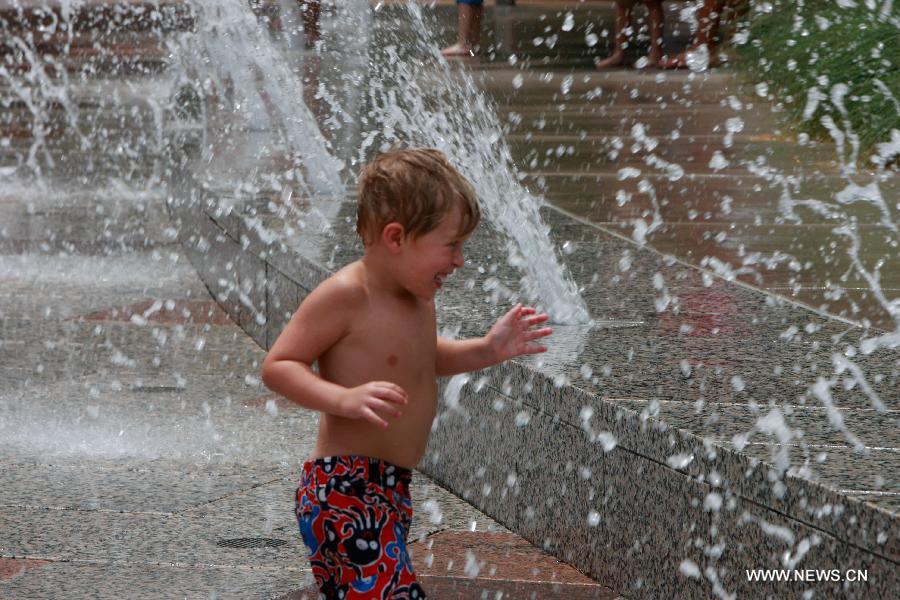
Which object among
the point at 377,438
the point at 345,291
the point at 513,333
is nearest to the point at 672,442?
the point at 513,333

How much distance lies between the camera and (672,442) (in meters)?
3.02

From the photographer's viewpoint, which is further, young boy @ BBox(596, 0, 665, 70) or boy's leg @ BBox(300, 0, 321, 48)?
boy's leg @ BBox(300, 0, 321, 48)

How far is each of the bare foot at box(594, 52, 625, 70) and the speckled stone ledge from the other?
387 inches

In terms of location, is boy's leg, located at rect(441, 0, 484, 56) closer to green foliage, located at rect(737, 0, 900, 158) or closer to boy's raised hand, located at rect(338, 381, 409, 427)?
green foliage, located at rect(737, 0, 900, 158)

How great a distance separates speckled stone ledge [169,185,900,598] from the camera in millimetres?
2689

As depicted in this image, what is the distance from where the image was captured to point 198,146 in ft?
28.2

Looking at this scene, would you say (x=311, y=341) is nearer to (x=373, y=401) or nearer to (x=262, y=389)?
(x=373, y=401)

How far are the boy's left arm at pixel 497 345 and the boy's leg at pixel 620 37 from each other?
1203 centimetres

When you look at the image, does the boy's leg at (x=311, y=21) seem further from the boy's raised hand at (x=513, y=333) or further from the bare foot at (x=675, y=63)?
the boy's raised hand at (x=513, y=333)

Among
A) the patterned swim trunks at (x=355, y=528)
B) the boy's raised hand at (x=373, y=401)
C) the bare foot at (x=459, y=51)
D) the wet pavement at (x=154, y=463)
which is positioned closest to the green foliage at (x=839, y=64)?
the bare foot at (x=459, y=51)

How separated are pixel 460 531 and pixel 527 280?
1.13m

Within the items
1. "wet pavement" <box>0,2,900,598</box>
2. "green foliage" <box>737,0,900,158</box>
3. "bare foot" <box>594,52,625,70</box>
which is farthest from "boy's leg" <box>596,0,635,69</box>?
"wet pavement" <box>0,2,900,598</box>

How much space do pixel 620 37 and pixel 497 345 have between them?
42.2 feet

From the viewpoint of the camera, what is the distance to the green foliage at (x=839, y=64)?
8875 millimetres
